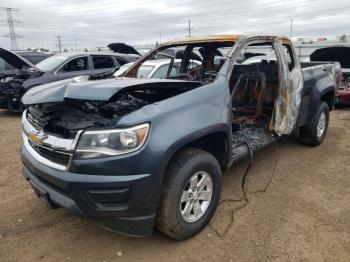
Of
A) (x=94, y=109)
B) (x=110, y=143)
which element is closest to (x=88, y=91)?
(x=94, y=109)

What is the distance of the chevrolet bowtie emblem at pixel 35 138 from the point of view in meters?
2.92

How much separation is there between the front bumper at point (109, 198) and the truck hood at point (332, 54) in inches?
331

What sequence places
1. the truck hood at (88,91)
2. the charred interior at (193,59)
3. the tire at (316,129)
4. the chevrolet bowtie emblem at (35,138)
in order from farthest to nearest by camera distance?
the tire at (316,129) < the charred interior at (193,59) < the chevrolet bowtie emblem at (35,138) < the truck hood at (88,91)

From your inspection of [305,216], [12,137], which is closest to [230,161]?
[305,216]

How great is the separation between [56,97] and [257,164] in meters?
3.05

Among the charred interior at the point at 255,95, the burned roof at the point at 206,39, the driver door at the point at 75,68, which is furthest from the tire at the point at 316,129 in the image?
the driver door at the point at 75,68

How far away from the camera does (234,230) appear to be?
3309 mm

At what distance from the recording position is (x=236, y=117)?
4988mm

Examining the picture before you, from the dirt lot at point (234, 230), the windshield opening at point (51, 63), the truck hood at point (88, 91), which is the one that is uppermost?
the truck hood at point (88, 91)

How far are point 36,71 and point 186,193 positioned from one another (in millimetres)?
7188

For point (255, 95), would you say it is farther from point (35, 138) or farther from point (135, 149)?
point (35, 138)

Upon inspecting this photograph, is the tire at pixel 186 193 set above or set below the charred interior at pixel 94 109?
below

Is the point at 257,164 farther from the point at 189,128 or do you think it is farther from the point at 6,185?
the point at 6,185

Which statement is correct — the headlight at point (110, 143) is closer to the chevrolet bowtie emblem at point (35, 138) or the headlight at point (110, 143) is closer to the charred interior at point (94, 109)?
the charred interior at point (94, 109)
